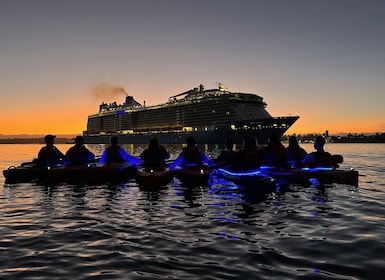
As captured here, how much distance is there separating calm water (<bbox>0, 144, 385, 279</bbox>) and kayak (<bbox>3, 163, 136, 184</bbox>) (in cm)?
334

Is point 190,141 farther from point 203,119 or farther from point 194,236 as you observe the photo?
point 203,119

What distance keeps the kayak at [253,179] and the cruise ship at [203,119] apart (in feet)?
228

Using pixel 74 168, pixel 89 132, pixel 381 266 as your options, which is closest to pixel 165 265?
pixel 381 266

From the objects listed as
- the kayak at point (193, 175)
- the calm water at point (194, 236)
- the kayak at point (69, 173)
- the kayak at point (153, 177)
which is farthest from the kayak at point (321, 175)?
the kayak at point (69, 173)

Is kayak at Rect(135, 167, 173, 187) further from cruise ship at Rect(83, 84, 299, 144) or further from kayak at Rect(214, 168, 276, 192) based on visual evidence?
cruise ship at Rect(83, 84, 299, 144)

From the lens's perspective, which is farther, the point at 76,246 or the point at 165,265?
the point at 76,246

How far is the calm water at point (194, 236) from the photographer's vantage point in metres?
5.35

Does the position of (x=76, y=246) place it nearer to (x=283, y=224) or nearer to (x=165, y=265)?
(x=165, y=265)

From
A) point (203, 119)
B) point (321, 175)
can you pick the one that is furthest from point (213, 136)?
point (321, 175)

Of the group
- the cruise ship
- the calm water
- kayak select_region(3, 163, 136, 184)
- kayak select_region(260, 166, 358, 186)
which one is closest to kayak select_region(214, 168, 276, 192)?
the calm water

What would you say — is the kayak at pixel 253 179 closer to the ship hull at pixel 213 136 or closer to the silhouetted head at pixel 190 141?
the silhouetted head at pixel 190 141

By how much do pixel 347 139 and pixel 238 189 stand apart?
6330 inches

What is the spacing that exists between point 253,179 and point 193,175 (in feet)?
10.6

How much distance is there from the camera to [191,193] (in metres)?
13.2
